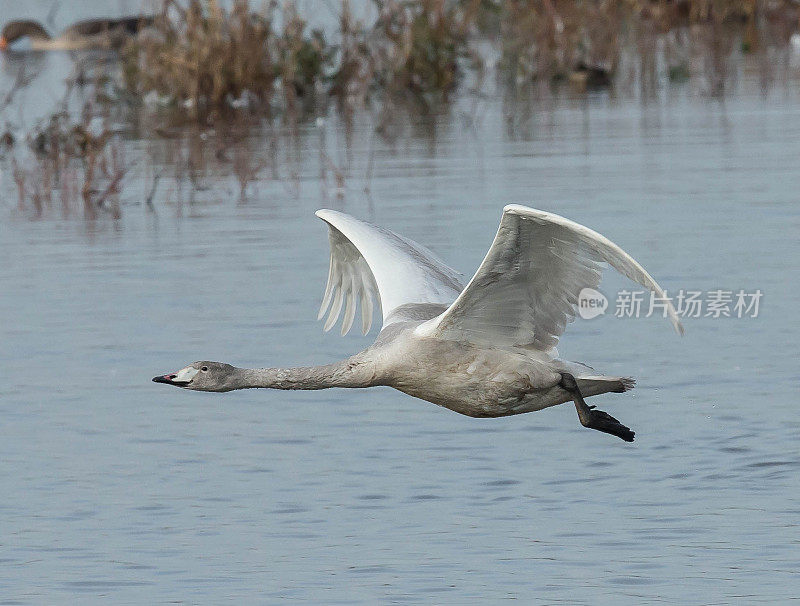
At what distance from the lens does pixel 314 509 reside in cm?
794

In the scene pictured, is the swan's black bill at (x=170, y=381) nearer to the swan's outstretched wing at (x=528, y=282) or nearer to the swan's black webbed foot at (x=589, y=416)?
the swan's outstretched wing at (x=528, y=282)

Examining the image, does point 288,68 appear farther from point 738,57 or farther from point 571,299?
point 571,299

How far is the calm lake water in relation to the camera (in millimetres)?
7129

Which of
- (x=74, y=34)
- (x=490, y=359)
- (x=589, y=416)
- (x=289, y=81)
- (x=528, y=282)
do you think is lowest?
(x=589, y=416)

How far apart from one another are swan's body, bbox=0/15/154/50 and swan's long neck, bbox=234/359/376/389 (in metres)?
19.8

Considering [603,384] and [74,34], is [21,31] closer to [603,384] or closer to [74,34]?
[74,34]

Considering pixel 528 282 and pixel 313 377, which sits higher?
pixel 528 282

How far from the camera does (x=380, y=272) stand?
896 cm

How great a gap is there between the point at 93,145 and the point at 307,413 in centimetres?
773

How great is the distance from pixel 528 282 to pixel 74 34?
79.1 feet

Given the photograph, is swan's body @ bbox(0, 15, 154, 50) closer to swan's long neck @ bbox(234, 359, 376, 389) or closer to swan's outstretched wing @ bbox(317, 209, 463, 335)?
swan's outstretched wing @ bbox(317, 209, 463, 335)

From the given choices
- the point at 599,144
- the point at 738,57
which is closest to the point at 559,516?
the point at 599,144

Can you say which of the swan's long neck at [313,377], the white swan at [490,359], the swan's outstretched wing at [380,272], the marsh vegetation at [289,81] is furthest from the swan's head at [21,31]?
the swan's long neck at [313,377]

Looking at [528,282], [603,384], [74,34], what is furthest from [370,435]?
[74,34]
